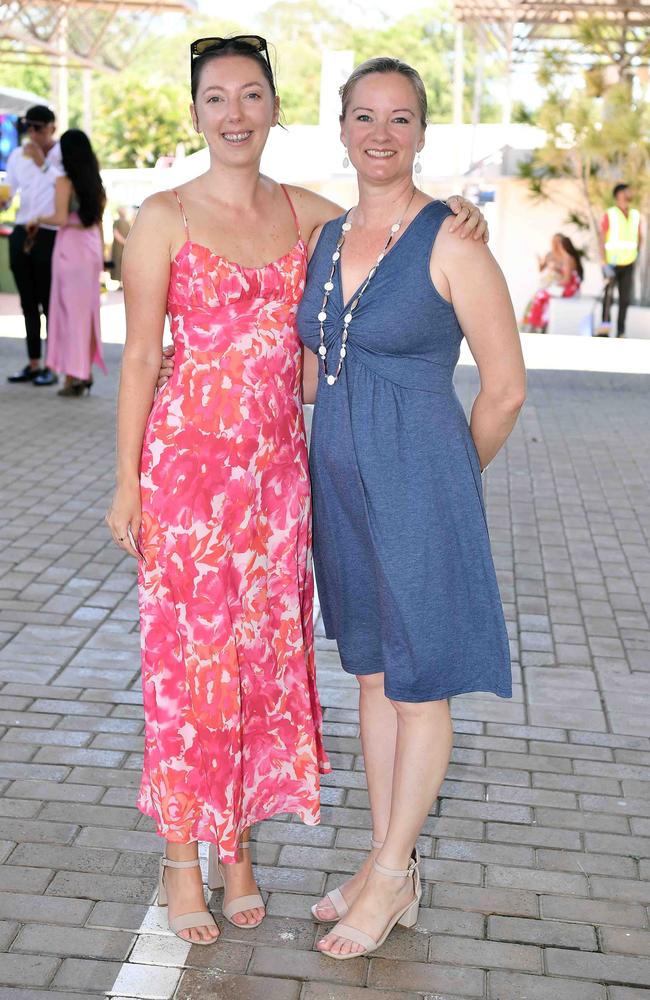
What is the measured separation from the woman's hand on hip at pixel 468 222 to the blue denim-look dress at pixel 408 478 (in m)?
0.04

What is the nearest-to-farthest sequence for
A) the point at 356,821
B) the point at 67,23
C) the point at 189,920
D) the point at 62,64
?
the point at 189,920
the point at 356,821
the point at 67,23
the point at 62,64

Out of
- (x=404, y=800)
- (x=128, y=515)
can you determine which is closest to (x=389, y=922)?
(x=404, y=800)

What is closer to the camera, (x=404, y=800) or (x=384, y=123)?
(x=384, y=123)

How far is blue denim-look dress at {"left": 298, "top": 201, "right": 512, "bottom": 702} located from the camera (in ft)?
8.76

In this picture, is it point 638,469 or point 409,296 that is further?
point 638,469

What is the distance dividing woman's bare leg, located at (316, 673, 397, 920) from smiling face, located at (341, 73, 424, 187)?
45.5 inches

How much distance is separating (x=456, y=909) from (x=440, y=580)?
0.87 m

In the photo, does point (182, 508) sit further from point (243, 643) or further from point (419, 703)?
point (419, 703)

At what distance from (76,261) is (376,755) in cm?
725

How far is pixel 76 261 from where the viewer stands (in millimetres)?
9586

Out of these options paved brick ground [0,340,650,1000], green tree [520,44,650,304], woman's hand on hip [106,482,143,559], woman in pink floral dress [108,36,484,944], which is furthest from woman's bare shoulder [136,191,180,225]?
green tree [520,44,650,304]

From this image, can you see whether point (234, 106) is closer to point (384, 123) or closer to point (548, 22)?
point (384, 123)

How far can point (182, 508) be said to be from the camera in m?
2.83

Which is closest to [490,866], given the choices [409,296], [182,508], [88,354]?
[182,508]
